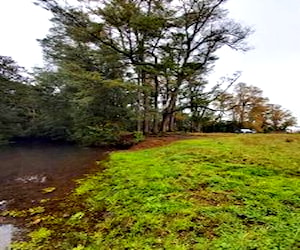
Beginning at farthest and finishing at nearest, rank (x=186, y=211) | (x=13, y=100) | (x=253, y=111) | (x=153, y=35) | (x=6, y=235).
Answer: (x=253, y=111), (x=13, y=100), (x=153, y=35), (x=6, y=235), (x=186, y=211)

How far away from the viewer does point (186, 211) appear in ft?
11.0

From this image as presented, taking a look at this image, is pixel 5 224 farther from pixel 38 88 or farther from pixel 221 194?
pixel 38 88

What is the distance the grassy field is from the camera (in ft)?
9.00

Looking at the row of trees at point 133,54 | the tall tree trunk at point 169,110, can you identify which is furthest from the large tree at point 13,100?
the tall tree trunk at point 169,110

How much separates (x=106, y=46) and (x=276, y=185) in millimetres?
10667

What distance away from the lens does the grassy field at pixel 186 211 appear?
2.74m

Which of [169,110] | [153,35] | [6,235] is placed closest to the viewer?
[6,235]

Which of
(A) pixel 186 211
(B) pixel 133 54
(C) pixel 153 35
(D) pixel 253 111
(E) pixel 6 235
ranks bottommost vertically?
(E) pixel 6 235

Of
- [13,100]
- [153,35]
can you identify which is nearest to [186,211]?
[153,35]

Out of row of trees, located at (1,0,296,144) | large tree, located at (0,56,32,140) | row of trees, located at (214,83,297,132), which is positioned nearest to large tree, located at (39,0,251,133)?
row of trees, located at (1,0,296,144)

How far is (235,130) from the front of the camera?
21453 millimetres

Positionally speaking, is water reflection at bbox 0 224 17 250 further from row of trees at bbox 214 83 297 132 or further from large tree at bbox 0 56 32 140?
row of trees at bbox 214 83 297 132

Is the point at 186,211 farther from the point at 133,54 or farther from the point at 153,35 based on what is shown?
the point at 153,35

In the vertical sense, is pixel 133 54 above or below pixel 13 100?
above
